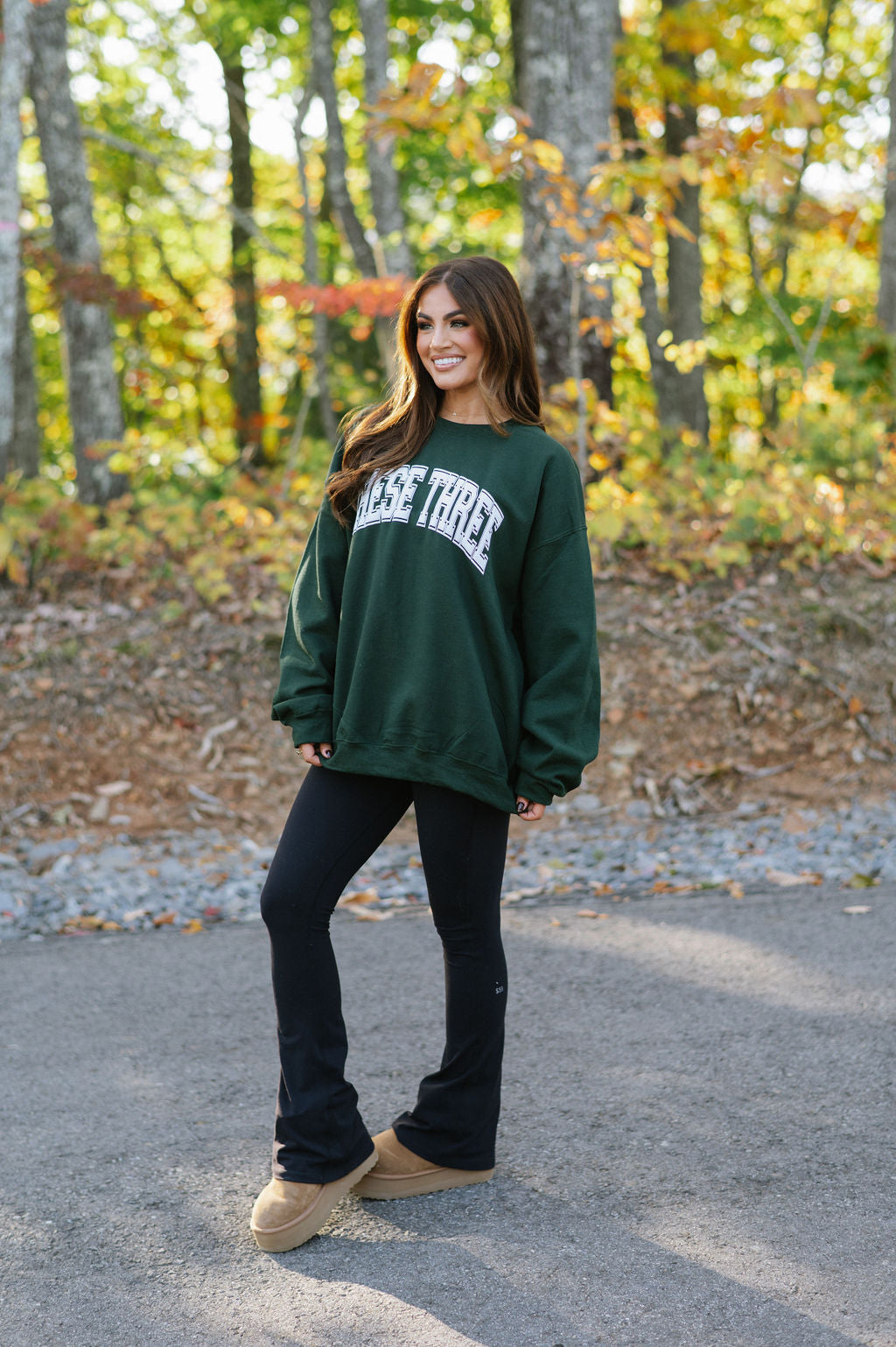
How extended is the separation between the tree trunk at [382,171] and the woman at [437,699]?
761 centimetres

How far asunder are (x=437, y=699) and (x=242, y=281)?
1588 cm

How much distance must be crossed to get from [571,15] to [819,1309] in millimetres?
8720

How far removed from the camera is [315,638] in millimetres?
2900

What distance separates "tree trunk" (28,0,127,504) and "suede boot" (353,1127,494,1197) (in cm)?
733

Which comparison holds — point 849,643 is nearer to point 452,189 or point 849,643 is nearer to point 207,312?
point 452,189

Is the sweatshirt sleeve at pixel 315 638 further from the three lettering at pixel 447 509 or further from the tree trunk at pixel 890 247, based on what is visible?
the tree trunk at pixel 890 247

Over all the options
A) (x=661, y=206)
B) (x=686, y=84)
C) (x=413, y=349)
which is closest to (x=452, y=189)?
(x=686, y=84)

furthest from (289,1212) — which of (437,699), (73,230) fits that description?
(73,230)

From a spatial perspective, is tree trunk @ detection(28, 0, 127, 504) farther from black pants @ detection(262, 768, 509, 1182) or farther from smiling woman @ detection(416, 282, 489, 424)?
black pants @ detection(262, 768, 509, 1182)

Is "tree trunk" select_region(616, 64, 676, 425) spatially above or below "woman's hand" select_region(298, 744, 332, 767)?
above

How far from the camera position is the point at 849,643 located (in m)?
7.14

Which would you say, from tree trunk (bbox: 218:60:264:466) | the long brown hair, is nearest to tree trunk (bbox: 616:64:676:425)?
tree trunk (bbox: 218:60:264:466)

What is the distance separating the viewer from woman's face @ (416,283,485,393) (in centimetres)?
281

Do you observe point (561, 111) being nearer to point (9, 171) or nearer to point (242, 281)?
point (9, 171)
